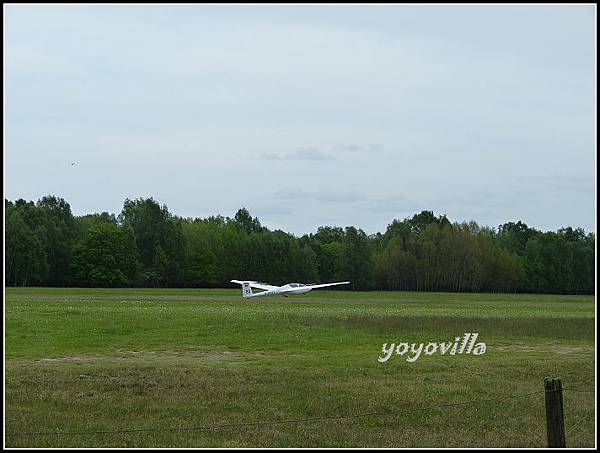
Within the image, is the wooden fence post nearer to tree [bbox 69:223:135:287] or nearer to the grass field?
the grass field

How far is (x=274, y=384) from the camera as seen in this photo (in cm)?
1992

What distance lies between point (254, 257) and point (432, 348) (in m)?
49.0

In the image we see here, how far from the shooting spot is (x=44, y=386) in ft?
62.5

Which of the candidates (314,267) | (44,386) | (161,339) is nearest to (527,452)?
(44,386)

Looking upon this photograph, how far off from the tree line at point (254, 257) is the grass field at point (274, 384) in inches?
1779

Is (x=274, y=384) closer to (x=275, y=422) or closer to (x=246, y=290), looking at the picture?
(x=275, y=422)

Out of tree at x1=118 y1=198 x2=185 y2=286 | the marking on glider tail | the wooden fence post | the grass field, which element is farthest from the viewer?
tree at x1=118 y1=198 x2=185 y2=286

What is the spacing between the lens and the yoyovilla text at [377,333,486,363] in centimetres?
2738

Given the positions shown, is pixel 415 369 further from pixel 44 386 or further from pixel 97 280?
pixel 97 280

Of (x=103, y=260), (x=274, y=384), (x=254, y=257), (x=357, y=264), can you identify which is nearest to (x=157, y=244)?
(x=103, y=260)

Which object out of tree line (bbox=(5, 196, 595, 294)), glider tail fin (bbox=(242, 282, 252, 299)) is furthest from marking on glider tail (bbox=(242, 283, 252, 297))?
tree line (bbox=(5, 196, 595, 294))

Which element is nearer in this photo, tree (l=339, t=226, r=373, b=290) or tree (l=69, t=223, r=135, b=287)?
tree (l=69, t=223, r=135, b=287)

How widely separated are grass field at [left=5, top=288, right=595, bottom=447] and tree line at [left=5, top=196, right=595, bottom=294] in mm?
45192

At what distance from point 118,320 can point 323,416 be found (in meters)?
20.3
